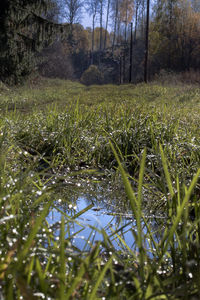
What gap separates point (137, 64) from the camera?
138ft

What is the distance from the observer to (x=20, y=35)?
8.67m

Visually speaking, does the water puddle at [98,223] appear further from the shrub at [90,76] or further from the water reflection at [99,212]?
the shrub at [90,76]

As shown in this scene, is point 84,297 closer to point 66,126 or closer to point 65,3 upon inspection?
point 66,126

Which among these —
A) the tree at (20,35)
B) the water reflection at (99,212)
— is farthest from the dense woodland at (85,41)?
the water reflection at (99,212)

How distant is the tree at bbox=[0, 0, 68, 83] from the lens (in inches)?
314

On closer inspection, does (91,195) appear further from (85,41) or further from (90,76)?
(85,41)

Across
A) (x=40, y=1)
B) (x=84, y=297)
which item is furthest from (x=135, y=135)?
(x=40, y=1)

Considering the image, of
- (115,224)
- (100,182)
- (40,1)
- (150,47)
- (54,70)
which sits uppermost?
(150,47)

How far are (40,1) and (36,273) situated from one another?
903 centimetres

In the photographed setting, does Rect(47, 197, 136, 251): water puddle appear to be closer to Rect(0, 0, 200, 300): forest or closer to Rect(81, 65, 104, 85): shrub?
Rect(0, 0, 200, 300): forest

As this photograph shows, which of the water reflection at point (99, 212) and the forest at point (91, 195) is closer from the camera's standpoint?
the forest at point (91, 195)

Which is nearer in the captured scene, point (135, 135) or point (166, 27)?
point (135, 135)

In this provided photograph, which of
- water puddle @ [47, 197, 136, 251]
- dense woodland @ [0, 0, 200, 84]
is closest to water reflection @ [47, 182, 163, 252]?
water puddle @ [47, 197, 136, 251]

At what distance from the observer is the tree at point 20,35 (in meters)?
7.97
